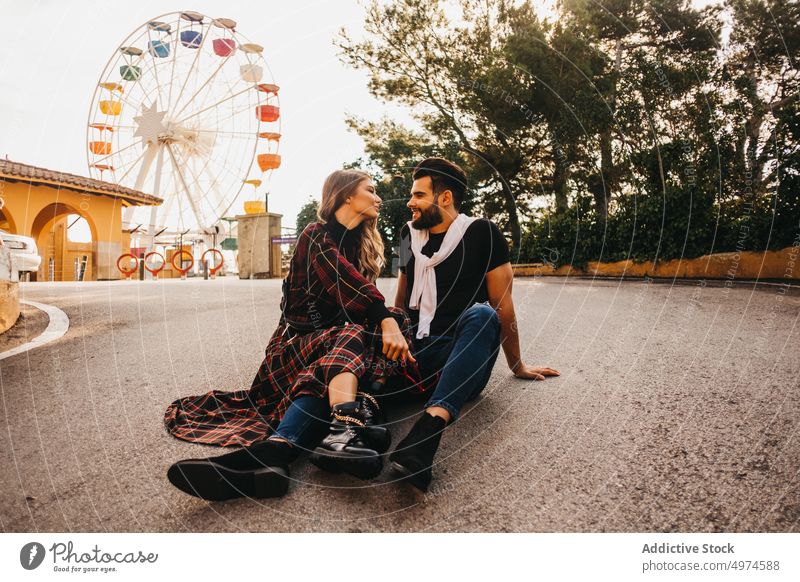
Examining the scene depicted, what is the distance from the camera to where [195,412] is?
1866mm

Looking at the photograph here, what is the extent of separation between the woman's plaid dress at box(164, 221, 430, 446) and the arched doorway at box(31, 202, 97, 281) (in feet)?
10.8

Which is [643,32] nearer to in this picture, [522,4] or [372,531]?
[522,4]

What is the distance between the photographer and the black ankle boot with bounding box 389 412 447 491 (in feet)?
4.28

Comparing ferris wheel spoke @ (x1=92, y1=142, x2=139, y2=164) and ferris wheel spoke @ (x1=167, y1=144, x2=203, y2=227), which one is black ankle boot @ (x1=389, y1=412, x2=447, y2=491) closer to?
ferris wheel spoke @ (x1=92, y1=142, x2=139, y2=164)

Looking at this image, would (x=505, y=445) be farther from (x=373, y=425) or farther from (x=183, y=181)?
(x=183, y=181)

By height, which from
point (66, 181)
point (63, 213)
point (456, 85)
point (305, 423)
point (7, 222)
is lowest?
point (305, 423)

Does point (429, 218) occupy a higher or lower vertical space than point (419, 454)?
higher

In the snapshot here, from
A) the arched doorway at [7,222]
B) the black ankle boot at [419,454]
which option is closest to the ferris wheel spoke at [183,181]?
the arched doorway at [7,222]

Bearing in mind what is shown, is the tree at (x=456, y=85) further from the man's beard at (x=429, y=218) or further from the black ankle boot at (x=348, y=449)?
the black ankle boot at (x=348, y=449)

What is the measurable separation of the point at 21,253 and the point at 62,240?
96.2 inches

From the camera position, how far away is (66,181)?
6703mm

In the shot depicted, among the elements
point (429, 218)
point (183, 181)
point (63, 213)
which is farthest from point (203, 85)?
point (429, 218)

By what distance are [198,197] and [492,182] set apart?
36.7ft

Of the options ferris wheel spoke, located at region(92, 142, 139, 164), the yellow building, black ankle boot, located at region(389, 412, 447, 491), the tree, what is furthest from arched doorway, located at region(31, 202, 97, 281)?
black ankle boot, located at region(389, 412, 447, 491)
